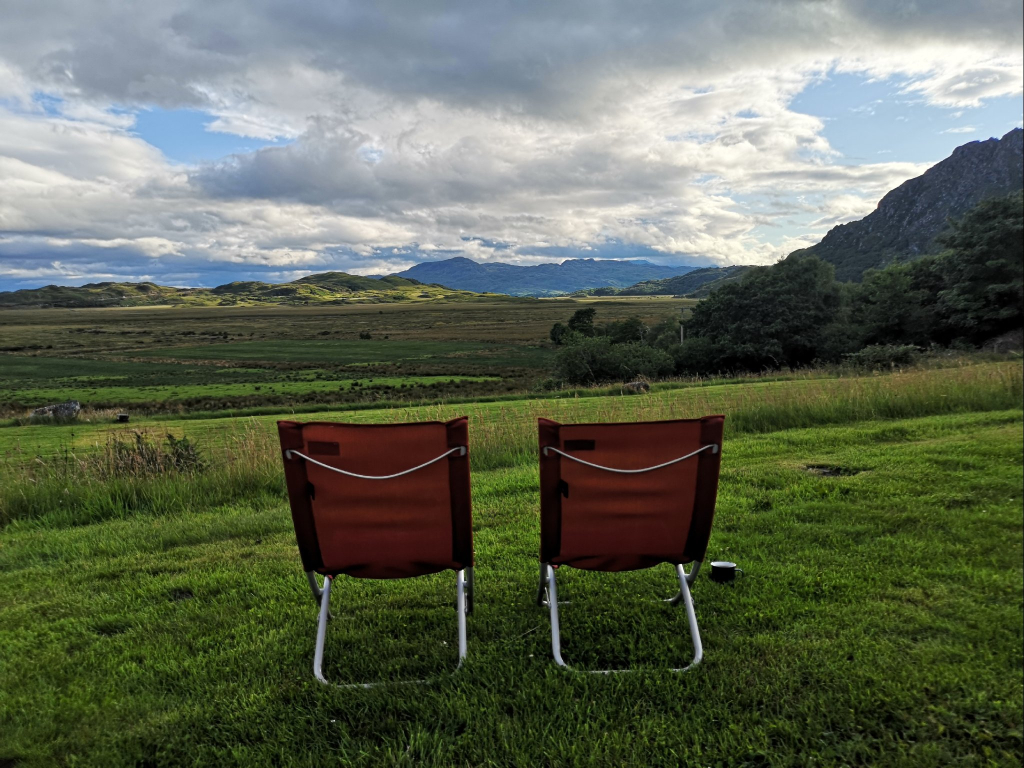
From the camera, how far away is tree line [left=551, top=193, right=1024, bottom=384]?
24.4 m

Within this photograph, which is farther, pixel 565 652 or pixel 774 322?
pixel 774 322

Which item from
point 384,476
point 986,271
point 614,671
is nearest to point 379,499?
→ point 384,476

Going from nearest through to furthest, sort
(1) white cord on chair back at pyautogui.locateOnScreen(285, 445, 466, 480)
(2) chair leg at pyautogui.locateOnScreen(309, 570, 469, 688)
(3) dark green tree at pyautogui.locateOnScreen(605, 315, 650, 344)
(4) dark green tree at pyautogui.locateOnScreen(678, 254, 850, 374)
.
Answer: (2) chair leg at pyautogui.locateOnScreen(309, 570, 469, 688)
(1) white cord on chair back at pyautogui.locateOnScreen(285, 445, 466, 480)
(4) dark green tree at pyautogui.locateOnScreen(678, 254, 850, 374)
(3) dark green tree at pyautogui.locateOnScreen(605, 315, 650, 344)

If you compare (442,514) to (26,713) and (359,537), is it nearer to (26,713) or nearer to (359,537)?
(359,537)

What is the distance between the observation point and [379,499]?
9.48 feet

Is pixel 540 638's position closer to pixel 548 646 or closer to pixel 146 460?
pixel 548 646

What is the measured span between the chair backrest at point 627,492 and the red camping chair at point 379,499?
0.44 m

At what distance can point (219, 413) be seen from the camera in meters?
23.5

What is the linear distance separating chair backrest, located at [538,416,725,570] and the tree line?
2470 centimetres

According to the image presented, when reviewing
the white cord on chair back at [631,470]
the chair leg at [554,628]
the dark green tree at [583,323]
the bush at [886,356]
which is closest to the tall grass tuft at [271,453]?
the chair leg at [554,628]

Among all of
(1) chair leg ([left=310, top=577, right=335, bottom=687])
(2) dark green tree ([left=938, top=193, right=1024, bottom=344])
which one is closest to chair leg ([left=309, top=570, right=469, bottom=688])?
(1) chair leg ([left=310, top=577, right=335, bottom=687])

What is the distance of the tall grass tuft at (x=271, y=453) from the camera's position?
6578 millimetres

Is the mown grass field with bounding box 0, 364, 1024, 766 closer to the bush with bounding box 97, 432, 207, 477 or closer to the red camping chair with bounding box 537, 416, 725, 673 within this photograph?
the red camping chair with bounding box 537, 416, 725, 673

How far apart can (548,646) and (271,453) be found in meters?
5.95
